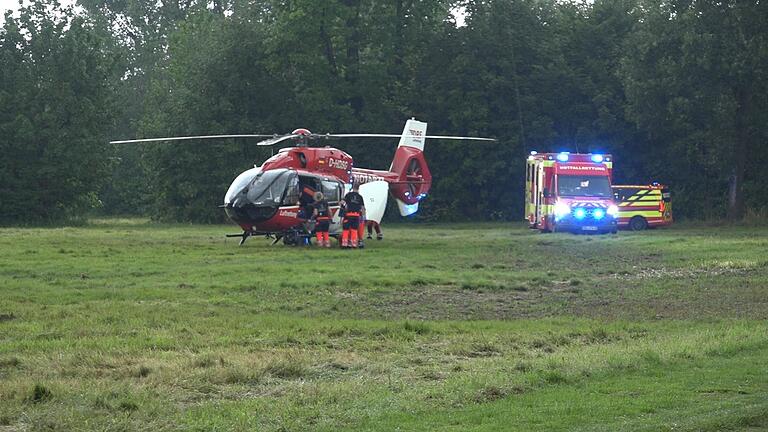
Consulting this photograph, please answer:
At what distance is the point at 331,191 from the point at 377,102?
23.7 metres

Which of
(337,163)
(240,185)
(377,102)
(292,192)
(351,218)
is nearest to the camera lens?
→ (351,218)

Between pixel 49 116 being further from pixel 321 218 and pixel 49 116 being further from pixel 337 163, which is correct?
pixel 321 218

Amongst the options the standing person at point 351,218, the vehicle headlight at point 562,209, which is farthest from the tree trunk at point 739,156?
the standing person at point 351,218

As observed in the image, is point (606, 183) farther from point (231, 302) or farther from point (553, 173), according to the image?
point (231, 302)

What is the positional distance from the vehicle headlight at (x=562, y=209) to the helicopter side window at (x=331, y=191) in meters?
8.72

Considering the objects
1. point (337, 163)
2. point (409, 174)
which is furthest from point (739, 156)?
point (337, 163)

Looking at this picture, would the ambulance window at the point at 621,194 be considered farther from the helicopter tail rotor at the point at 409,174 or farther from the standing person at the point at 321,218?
the standing person at the point at 321,218

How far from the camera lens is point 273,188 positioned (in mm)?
32625

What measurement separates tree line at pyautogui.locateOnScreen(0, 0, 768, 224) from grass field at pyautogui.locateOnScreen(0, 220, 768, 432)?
2506 cm

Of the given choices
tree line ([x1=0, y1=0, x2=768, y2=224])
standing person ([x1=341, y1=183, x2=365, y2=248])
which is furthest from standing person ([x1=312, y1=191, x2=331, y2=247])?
tree line ([x1=0, y1=0, x2=768, y2=224])

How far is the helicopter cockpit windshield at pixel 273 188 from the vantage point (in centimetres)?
3228

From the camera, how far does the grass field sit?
32.6 ft

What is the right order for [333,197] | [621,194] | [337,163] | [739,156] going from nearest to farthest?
[333,197], [337,163], [621,194], [739,156]

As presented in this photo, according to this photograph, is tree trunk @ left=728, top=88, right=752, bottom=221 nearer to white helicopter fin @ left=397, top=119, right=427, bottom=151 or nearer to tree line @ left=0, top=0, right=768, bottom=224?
tree line @ left=0, top=0, right=768, bottom=224
